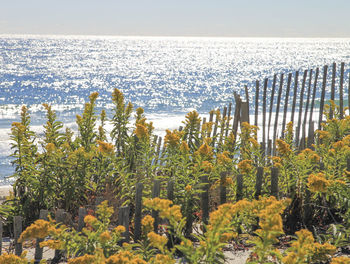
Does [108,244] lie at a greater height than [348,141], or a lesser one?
lesser

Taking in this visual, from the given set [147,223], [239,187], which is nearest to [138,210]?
[239,187]

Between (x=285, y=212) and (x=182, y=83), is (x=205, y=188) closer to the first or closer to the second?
(x=285, y=212)

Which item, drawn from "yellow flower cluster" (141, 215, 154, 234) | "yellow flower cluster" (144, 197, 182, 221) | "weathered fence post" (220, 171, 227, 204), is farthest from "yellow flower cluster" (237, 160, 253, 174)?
"yellow flower cluster" (144, 197, 182, 221)

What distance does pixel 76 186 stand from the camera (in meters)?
4.27

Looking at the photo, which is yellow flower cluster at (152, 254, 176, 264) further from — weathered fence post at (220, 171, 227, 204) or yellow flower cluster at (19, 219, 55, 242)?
weathered fence post at (220, 171, 227, 204)

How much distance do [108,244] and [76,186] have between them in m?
1.75

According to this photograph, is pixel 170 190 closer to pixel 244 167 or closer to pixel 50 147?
pixel 244 167

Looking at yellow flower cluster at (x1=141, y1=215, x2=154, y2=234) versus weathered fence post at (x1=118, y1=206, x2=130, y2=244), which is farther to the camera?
weathered fence post at (x1=118, y1=206, x2=130, y2=244)

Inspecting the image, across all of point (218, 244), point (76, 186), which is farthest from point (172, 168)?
point (218, 244)

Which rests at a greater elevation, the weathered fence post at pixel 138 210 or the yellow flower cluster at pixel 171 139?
the yellow flower cluster at pixel 171 139

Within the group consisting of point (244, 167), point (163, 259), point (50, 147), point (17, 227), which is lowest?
point (17, 227)

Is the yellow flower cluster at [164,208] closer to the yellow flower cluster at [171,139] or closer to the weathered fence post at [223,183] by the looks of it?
the weathered fence post at [223,183]

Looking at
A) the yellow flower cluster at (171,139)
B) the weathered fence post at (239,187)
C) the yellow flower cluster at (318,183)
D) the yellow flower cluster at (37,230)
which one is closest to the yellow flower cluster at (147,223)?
the yellow flower cluster at (37,230)

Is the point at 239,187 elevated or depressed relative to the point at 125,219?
elevated
